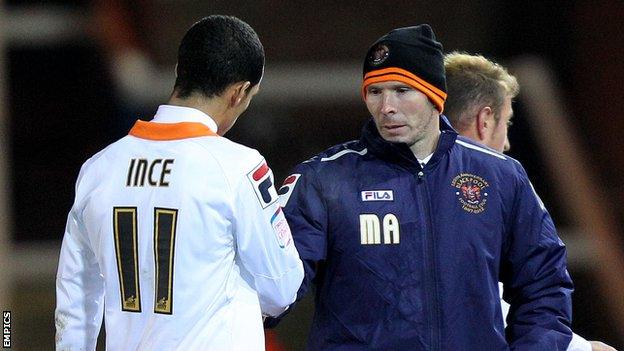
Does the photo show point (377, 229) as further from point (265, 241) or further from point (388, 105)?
point (265, 241)

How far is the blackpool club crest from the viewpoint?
298 cm

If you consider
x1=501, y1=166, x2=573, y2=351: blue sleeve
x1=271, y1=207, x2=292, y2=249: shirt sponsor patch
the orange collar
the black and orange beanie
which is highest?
the black and orange beanie

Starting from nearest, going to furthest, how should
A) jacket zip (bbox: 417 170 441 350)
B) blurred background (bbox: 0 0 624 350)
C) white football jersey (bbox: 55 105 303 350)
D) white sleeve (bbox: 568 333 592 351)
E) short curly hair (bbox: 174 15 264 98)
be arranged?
1. white football jersey (bbox: 55 105 303 350)
2. short curly hair (bbox: 174 15 264 98)
3. jacket zip (bbox: 417 170 441 350)
4. white sleeve (bbox: 568 333 592 351)
5. blurred background (bbox: 0 0 624 350)

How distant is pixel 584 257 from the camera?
7277 mm

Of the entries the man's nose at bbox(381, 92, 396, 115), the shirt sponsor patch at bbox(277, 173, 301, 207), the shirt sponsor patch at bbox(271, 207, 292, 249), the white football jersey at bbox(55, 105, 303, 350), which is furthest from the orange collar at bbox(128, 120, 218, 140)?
the man's nose at bbox(381, 92, 396, 115)

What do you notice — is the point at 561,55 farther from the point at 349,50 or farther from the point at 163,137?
the point at 163,137

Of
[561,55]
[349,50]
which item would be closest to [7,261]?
[349,50]

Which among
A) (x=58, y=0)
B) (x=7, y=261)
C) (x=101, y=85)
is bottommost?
(x=7, y=261)

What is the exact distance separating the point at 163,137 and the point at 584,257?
5.12m

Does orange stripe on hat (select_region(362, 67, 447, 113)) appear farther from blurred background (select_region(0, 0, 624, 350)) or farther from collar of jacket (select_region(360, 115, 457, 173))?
blurred background (select_region(0, 0, 624, 350))

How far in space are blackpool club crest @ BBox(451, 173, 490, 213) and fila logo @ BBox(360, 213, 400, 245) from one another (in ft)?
0.61

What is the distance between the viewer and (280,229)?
264 cm

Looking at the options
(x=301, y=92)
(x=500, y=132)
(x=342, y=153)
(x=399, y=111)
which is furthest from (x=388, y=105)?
(x=301, y=92)

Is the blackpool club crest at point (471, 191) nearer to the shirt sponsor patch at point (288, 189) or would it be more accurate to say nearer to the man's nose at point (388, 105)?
the man's nose at point (388, 105)
